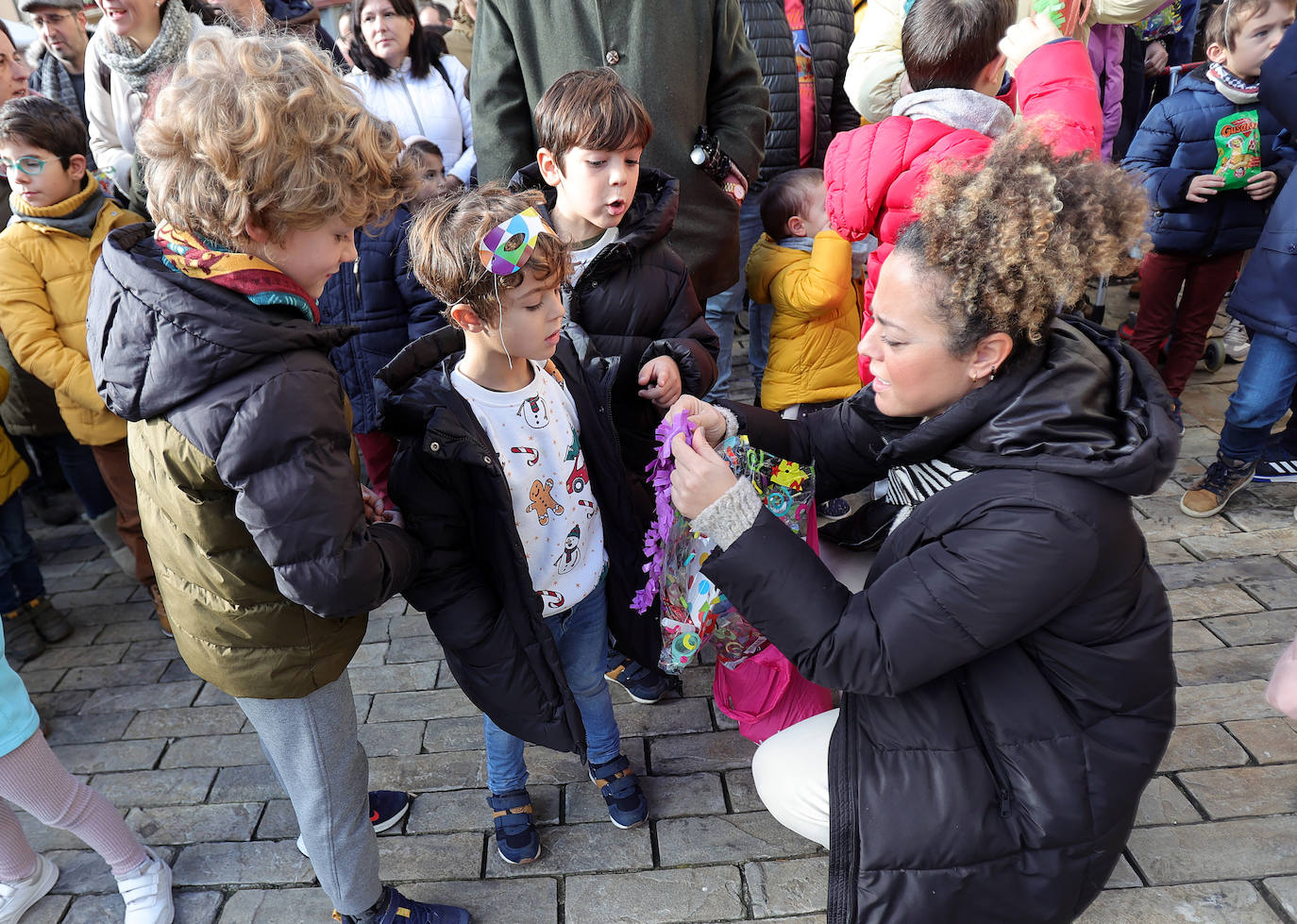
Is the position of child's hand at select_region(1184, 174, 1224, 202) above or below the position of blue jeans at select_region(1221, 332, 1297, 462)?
above

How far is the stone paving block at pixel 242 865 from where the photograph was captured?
8.00ft

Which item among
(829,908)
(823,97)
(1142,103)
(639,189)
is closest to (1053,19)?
(639,189)

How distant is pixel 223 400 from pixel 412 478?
1.45 ft

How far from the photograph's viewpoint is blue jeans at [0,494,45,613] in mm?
3518

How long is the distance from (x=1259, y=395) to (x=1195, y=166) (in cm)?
128

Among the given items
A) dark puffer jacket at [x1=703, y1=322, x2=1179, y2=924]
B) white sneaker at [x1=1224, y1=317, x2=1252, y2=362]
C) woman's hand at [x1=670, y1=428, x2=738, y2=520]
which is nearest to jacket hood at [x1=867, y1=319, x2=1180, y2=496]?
dark puffer jacket at [x1=703, y1=322, x2=1179, y2=924]

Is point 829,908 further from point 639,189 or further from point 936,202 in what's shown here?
point 639,189

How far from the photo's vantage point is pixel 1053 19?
109 inches

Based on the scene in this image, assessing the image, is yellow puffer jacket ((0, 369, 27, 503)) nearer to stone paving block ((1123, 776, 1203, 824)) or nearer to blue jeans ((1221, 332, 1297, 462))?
stone paving block ((1123, 776, 1203, 824))

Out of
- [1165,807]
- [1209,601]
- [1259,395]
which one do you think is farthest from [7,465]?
[1259,395]

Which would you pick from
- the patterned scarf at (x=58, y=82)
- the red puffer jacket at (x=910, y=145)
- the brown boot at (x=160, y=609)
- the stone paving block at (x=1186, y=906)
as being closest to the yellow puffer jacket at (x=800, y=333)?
the red puffer jacket at (x=910, y=145)

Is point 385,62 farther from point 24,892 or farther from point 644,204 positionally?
point 24,892

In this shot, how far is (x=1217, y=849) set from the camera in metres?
→ 2.27

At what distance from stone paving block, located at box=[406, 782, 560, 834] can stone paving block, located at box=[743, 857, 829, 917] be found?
50 centimetres
